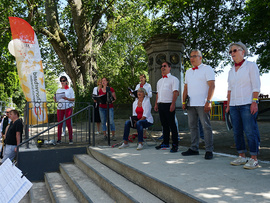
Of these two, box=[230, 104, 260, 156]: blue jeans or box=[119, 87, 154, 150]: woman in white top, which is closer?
box=[230, 104, 260, 156]: blue jeans

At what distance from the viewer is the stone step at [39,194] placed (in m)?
4.69

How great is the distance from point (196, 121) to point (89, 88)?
12089mm

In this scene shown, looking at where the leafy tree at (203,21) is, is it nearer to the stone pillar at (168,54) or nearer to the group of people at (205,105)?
the stone pillar at (168,54)

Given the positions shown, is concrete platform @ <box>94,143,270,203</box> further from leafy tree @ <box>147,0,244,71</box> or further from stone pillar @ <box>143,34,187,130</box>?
leafy tree @ <box>147,0,244,71</box>

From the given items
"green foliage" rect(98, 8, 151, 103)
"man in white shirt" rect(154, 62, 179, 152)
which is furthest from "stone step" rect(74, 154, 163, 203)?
"green foliage" rect(98, 8, 151, 103)

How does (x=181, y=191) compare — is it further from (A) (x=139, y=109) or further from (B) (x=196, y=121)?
(A) (x=139, y=109)

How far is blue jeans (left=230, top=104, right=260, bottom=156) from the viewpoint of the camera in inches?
138

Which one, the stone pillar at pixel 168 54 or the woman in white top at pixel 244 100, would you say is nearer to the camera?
the woman in white top at pixel 244 100

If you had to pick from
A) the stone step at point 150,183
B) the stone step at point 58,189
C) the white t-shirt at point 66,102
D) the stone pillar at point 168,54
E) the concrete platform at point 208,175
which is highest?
the stone pillar at point 168,54

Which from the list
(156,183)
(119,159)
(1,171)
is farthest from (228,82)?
(1,171)

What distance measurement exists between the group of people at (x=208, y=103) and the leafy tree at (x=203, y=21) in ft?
17.7

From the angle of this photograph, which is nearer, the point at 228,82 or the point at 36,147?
the point at 228,82

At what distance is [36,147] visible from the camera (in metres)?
6.50

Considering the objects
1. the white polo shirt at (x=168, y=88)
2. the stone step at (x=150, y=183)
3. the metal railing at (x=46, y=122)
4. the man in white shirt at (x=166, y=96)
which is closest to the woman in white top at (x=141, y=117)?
the man in white shirt at (x=166, y=96)
